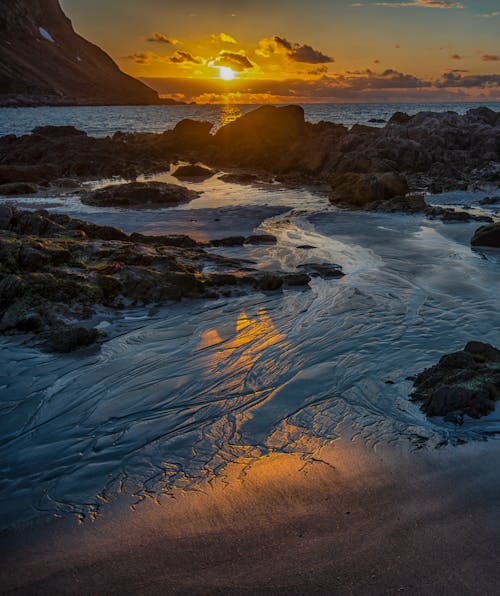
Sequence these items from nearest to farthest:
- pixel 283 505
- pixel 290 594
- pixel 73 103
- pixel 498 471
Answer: pixel 290 594
pixel 283 505
pixel 498 471
pixel 73 103

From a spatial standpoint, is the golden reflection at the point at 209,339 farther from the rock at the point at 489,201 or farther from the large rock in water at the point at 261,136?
the large rock in water at the point at 261,136

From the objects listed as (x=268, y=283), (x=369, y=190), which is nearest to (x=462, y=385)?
(x=268, y=283)

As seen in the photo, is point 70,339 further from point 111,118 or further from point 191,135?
point 111,118

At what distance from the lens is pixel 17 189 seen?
22.0 m

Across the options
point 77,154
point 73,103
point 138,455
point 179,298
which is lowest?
point 138,455

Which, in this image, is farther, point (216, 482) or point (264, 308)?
point (264, 308)

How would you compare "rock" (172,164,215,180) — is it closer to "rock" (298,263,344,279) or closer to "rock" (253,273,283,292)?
"rock" (298,263,344,279)

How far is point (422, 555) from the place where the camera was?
11.6 feet

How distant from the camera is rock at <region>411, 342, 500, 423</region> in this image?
17.6 feet

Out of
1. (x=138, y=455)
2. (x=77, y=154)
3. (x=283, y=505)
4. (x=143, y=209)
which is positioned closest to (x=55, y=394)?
(x=138, y=455)

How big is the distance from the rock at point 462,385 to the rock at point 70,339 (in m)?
4.42

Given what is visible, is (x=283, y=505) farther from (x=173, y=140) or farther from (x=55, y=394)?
(x=173, y=140)

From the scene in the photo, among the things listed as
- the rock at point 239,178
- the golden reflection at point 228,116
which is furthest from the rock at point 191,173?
the golden reflection at point 228,116

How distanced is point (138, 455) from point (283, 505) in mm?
1616
